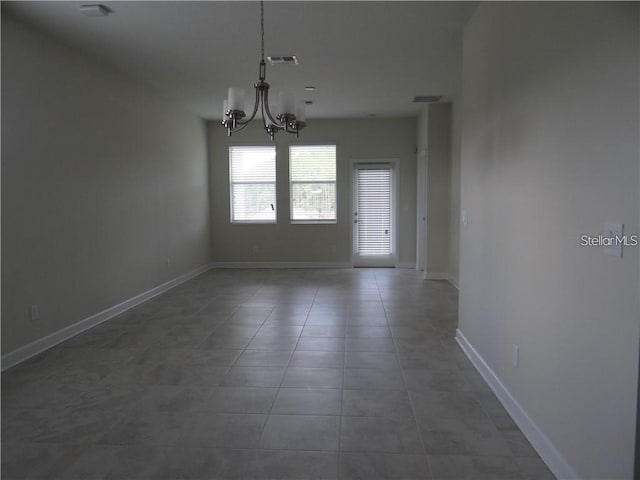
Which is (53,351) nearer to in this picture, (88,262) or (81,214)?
(88,262)

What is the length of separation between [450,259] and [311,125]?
3501 mm

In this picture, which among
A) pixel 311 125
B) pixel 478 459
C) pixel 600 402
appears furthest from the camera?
pixel 311 125

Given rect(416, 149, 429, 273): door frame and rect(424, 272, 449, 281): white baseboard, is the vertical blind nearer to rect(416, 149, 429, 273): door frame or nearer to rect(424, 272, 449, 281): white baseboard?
rect(416, 149, 429, 273): door frame

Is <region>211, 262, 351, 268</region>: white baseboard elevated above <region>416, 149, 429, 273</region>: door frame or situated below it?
below

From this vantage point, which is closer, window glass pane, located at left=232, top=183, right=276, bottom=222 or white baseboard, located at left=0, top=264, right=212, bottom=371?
white baseboard, located at left=0, top=264, right=212, bottom=371

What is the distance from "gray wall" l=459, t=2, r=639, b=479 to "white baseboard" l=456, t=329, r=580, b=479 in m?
0.04

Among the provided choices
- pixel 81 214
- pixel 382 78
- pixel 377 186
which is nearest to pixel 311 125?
pixel 377 186

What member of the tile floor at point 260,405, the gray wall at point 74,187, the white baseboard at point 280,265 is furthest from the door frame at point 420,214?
the gray wall at point 74,187

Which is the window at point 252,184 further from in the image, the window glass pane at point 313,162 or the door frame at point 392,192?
the door frame at point 392,192

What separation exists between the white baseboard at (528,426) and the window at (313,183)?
507 centimetres

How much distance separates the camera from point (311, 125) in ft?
25.7

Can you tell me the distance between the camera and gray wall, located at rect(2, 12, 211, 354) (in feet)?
10.9

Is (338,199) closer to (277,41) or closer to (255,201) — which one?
(255,201)

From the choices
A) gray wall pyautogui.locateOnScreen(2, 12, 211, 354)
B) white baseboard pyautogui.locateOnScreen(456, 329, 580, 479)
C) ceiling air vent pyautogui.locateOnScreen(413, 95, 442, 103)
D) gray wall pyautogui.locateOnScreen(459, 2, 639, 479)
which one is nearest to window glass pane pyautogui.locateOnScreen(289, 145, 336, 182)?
ceiling air vent pyautogui.locateOnScreen(413, 95, 442, 103)
